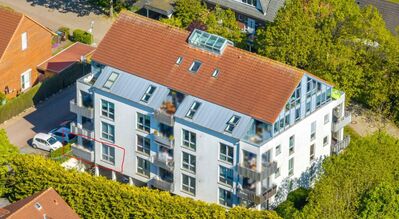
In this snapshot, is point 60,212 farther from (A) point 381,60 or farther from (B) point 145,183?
(A) point 381,60

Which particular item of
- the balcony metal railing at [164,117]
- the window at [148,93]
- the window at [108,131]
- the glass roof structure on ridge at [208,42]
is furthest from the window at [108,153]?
the glass roof structure on ridge at [208,42]

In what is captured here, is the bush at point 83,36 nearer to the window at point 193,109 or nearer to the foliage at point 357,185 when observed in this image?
the window at point 193,109

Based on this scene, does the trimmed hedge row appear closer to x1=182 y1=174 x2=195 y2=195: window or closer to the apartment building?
the apartment building

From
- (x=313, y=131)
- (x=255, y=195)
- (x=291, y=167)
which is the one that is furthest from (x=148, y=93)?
(x=313, y=131)

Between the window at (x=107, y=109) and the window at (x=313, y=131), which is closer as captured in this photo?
the window at (x=313, y=131)

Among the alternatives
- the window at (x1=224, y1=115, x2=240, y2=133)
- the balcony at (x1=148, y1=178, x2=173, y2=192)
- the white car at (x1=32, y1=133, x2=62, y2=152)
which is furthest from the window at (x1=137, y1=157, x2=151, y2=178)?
the white car at (x1=32, y1=133, x2=62, y2=152)

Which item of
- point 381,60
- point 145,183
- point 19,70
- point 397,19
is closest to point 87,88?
point 145,183
